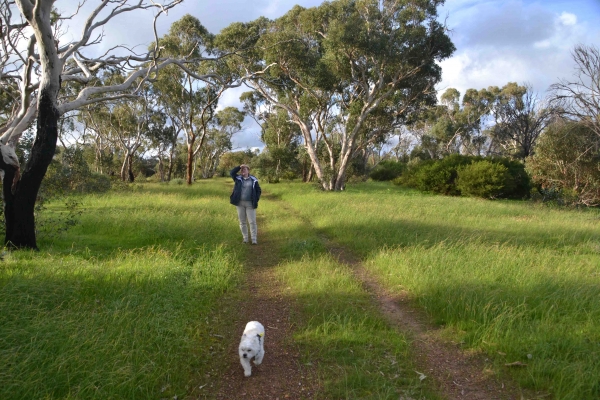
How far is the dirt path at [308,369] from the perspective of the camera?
9.50 ft

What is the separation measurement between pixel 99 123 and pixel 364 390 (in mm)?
37041

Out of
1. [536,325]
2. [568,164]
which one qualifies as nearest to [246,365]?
[536,325]

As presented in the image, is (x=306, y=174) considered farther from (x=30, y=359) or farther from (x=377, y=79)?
(x=30, y=359)

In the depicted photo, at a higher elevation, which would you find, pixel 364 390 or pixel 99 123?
pixel 99 123

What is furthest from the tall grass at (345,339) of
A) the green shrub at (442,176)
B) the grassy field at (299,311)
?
the green shrub at (442,176)

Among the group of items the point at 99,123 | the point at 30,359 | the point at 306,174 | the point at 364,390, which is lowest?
the point at 364,390

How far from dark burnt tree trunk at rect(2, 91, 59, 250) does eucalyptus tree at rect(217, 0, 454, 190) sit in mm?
11730

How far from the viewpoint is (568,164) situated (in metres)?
18.4

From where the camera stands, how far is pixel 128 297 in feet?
13.4

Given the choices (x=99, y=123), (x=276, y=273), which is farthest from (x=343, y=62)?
(x=99, y=123)

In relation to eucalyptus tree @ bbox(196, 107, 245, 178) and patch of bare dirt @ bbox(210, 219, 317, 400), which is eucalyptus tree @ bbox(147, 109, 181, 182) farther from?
patch of bare dirt @ bbox(210, 219, 317, 400)

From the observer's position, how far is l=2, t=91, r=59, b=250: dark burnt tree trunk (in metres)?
5.84

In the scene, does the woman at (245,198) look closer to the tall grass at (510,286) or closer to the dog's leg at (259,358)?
the tall grass at (510,286)

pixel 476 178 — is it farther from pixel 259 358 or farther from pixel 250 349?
pixel 250 349
